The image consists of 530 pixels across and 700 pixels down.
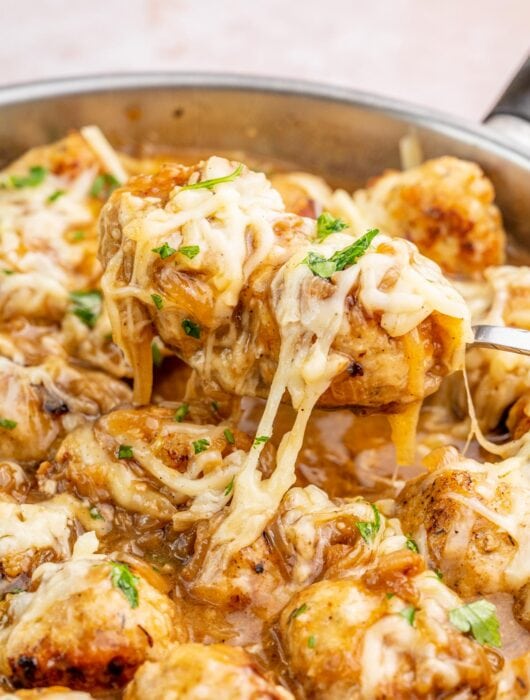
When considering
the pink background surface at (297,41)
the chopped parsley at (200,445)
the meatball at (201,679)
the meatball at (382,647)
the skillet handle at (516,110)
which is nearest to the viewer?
the meatball at (201,679)

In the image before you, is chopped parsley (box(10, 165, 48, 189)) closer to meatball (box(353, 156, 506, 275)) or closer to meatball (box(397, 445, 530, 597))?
meatball (box(353, 156, 506, 275))

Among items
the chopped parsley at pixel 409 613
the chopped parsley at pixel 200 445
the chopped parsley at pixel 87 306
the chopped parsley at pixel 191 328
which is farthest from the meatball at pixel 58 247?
the chopped parsley at pixel 409 613

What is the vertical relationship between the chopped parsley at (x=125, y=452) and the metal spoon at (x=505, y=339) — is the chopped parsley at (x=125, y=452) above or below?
below

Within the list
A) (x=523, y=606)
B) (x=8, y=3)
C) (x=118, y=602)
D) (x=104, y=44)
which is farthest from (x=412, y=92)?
(x=118, y=602)

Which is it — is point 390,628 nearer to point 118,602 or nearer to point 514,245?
point 118,602

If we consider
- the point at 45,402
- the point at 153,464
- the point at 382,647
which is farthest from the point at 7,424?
the point at 382,647

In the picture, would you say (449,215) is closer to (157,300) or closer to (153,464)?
(157,300)

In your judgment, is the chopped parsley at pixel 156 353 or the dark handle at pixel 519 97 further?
the dark handle at pixel 519 97

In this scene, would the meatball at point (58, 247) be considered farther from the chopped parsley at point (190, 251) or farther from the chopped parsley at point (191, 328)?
the chopped parsley at point (190, 251)
